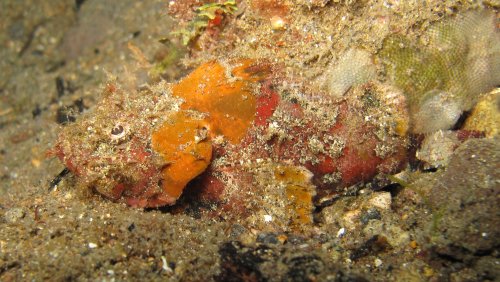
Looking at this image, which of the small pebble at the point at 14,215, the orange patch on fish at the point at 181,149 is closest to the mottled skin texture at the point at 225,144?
the orange patch on fish at the point at 181,149

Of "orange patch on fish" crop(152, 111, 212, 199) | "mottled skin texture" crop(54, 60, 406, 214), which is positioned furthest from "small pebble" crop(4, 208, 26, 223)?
"orange patch on fish" crop(152, 111, 212, 199)

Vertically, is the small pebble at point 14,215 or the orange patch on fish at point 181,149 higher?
the orange patch on fish at point 181,149

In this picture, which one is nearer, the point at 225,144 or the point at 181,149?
the point at 181,149

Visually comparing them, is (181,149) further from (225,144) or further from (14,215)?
(14,215)

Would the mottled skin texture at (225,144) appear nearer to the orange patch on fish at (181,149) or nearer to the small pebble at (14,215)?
the orange patch on fish at (181,149)

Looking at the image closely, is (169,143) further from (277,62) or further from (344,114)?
(344,114)

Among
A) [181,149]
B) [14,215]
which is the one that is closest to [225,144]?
[181,149]

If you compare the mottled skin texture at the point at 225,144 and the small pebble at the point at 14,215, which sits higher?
the mottled skin texture at the point at 225,144

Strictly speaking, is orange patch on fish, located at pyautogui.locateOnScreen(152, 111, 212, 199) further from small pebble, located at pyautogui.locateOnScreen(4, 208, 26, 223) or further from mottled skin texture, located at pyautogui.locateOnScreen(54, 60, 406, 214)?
small pebble, located at pyautogui.locateOnScreen(4, 208, 26, 223)

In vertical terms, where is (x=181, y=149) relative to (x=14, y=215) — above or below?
above

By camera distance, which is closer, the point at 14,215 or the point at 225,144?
the point at 14,215

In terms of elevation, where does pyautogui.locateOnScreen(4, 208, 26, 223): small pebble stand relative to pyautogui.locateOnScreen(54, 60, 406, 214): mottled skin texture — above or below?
below
